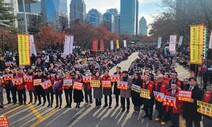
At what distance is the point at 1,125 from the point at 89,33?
41.9m

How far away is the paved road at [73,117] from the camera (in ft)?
28.9

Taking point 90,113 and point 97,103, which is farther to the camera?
point 97,103

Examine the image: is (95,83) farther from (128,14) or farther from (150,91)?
(128,14)

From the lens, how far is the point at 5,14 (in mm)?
26547

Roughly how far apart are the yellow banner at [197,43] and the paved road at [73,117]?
4438mm

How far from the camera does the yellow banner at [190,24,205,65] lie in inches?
462

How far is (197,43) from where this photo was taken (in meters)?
11.9

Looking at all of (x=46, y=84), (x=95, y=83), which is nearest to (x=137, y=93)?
(x=95, y=83)

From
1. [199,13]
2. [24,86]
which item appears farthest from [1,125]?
[199,13]

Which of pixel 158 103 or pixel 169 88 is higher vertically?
pixel 169 88

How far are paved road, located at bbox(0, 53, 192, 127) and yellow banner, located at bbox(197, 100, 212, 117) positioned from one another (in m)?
2.08

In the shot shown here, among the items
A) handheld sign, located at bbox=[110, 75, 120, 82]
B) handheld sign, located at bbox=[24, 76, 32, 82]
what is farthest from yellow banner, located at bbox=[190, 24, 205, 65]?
handheld sign, located at bbox=[24, 76, 32, 82]

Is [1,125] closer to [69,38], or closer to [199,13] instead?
[69,38]

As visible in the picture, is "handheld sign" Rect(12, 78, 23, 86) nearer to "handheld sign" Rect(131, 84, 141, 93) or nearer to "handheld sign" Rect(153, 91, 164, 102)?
"handheld sign" Rect(131, 84, 141, 93)
